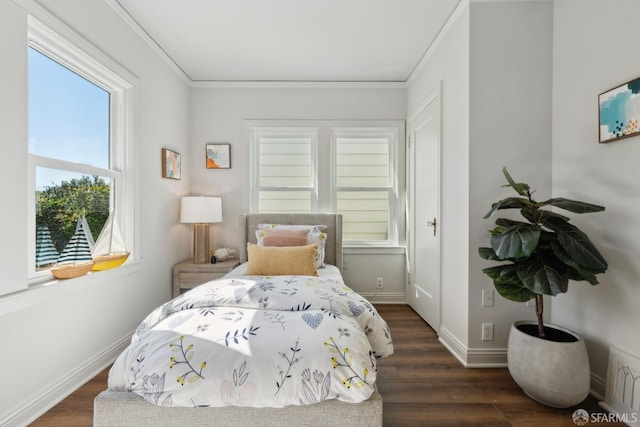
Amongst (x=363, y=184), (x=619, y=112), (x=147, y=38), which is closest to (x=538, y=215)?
(x=619, y=112)

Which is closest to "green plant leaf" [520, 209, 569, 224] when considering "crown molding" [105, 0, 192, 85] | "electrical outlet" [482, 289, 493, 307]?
"electrical outlet" [482, 289, 493, 307]

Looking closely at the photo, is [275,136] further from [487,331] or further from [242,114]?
[487,331]

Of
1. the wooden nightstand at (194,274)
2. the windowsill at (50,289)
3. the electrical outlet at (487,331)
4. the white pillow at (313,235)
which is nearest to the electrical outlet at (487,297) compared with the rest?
the electrical outlet at (487,331)

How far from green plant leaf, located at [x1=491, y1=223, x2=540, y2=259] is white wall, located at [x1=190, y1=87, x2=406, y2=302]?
6.51 ft

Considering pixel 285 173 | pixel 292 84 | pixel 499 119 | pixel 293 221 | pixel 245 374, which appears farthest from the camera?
pixel 285 173

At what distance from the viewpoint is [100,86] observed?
92.6 inches

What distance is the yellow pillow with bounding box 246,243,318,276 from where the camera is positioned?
8.27 ft

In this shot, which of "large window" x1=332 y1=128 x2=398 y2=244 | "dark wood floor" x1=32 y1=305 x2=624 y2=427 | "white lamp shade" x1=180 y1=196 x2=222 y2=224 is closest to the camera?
"dark wood floor" x1=32 y1=305 x2=624 y2=427

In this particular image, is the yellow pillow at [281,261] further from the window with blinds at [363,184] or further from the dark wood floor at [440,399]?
the window with blinds at [363,184]

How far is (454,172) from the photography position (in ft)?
8.11

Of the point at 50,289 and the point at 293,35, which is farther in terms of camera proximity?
the point at 293,35

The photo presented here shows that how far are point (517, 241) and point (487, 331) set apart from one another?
0.94 m

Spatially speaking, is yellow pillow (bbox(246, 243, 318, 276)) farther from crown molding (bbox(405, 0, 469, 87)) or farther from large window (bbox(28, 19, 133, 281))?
crown molding (bbox(405, 0, 469, 87))

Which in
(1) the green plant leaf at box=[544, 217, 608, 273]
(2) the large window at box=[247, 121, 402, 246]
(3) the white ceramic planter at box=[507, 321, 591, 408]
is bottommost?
(3) the white ceramic planter at box=[507, 321, 591, 408]
